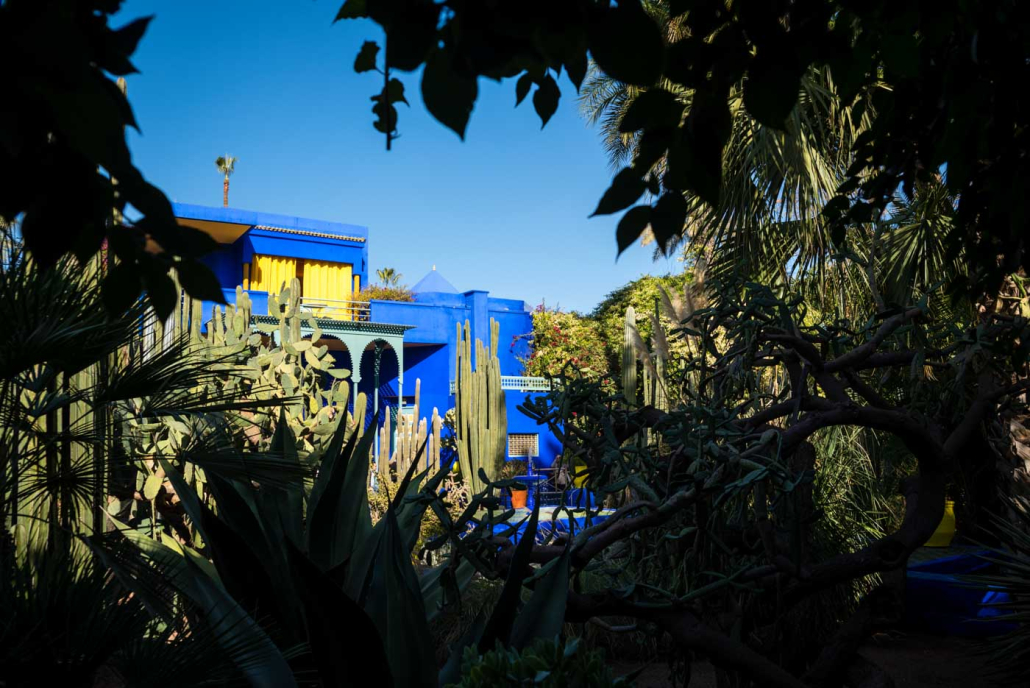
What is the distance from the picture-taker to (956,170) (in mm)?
1443

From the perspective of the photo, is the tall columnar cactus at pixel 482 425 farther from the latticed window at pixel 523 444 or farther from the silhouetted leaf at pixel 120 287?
the latticed window at pixel 523 444

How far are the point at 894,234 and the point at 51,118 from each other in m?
8.31

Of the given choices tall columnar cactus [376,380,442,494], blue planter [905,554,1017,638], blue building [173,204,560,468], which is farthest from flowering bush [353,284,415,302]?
blue planter [905,554,1017,638]

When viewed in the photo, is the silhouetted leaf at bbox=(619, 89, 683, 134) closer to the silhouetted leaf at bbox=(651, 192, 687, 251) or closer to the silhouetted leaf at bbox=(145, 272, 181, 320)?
the silhouetted leaf at bbox=(651, 192, 687, 251)

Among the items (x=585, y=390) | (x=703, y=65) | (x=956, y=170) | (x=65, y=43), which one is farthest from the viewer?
(x=585, y=390)

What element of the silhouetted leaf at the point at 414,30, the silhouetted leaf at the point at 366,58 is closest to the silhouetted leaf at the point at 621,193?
the silhouetted leaf at the point at 414,30

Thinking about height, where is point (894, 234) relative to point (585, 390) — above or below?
above

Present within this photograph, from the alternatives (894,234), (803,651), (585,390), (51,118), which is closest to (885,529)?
(894,234)

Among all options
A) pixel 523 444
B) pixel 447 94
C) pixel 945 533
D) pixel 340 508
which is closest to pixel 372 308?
pixel 523 444

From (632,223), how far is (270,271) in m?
21.7

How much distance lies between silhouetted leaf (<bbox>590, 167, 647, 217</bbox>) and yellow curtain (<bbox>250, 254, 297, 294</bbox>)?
21.0 metres

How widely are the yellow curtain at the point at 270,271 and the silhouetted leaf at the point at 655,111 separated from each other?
2101 centimetres

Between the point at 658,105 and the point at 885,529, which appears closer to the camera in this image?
the point at 658,105

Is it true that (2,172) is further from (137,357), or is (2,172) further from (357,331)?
(357,331)
